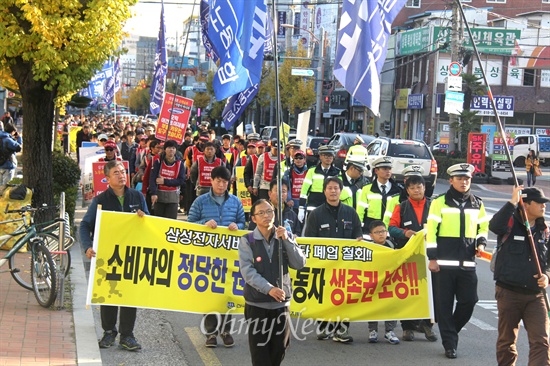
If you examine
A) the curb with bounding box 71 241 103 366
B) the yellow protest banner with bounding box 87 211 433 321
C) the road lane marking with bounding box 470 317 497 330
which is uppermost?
the yellow protest banner with bounding box 87 211 433 321

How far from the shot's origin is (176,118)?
18.3 metres

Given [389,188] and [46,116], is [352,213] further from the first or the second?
[46,116]

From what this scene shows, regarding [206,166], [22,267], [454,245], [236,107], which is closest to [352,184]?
[454,245]

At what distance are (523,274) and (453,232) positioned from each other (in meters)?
1.46

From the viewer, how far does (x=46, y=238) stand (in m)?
10.0

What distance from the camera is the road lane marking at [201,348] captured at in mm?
8008

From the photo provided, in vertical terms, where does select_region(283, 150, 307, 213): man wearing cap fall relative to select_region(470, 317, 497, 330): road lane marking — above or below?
above

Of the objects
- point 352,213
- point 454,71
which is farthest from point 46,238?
point 454,71

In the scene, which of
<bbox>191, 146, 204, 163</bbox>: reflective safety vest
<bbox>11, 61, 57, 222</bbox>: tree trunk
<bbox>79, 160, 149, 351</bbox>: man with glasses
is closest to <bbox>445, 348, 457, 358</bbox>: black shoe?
<bbox>79, 160, 149, 351</bbox>: man with glasses

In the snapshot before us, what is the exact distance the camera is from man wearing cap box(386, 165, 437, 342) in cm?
913

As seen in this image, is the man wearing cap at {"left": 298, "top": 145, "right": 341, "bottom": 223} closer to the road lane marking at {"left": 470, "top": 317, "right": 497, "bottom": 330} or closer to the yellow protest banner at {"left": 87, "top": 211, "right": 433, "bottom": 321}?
the road lane marking at {"left": 470, "top": 317, "right": 497, "bottom": 330}

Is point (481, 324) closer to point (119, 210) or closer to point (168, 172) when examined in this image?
point (119, 210)

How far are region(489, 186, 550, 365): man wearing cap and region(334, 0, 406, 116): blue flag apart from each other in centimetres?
270

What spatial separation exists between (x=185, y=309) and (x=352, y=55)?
3426 millimetres
